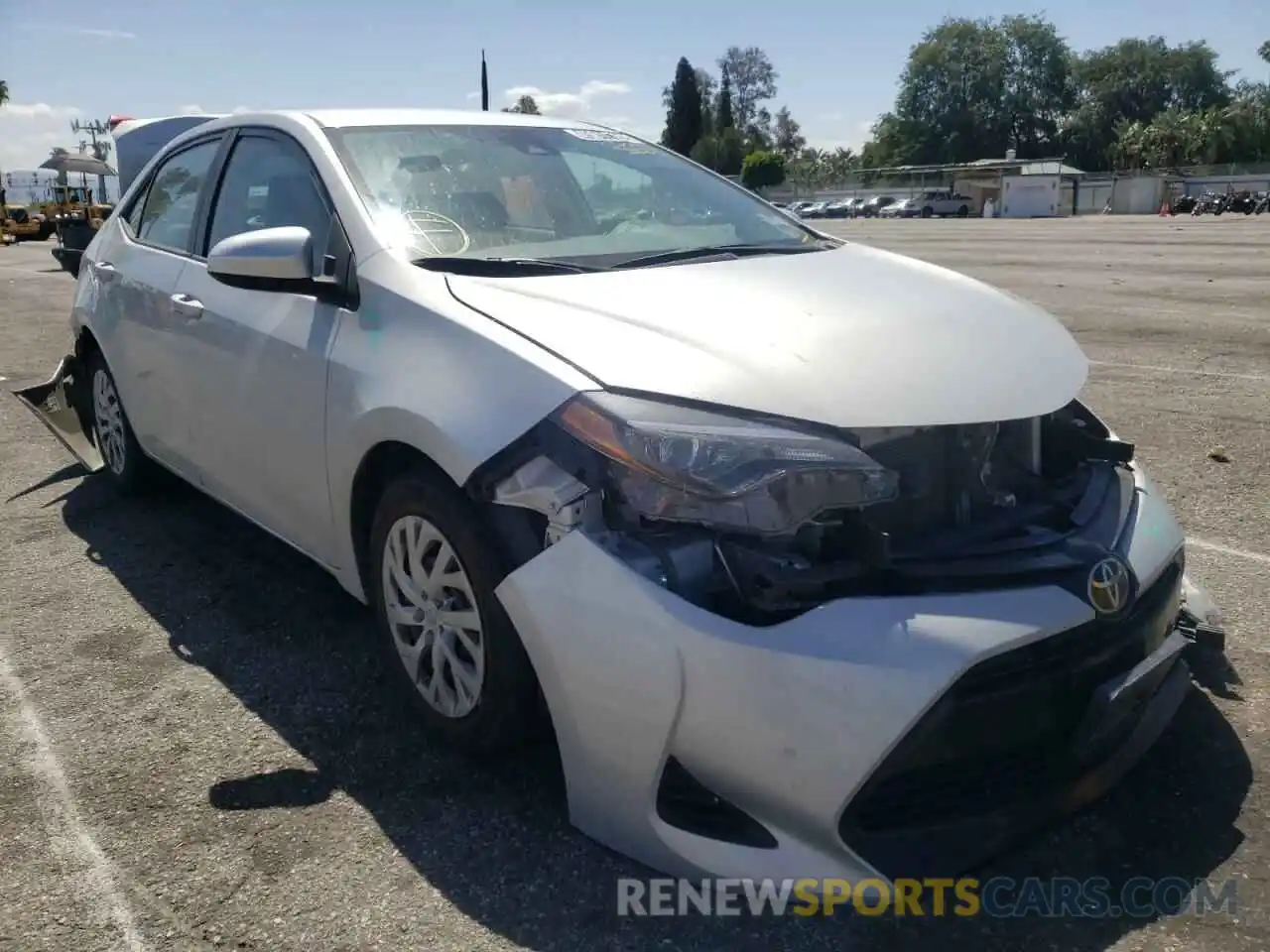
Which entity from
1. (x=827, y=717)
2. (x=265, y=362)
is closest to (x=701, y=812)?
(x=827, y=717)

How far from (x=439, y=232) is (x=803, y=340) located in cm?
120

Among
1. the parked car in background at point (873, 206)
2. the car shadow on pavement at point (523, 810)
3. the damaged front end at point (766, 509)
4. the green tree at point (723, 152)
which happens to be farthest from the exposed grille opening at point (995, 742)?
the green tree at point (723, 152)

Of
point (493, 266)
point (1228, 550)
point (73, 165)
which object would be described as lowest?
point (1228, 550)

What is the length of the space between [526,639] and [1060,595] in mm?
1086

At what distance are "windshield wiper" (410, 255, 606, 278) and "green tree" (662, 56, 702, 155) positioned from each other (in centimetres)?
11509

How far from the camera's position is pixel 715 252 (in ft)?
10.6

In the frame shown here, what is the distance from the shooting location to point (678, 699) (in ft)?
6.72

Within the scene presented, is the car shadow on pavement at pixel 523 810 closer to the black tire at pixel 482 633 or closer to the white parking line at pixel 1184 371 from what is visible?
the black tire at pixel 482 633

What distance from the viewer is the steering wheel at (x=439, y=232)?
299cm

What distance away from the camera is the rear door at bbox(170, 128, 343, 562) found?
121 inches

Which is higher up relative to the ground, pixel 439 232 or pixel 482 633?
pixel 439 232

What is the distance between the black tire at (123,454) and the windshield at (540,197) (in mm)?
2078

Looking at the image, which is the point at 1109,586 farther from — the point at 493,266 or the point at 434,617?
the point at 493,266

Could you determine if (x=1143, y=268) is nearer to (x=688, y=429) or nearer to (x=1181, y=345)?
(x=1181, y=345)
